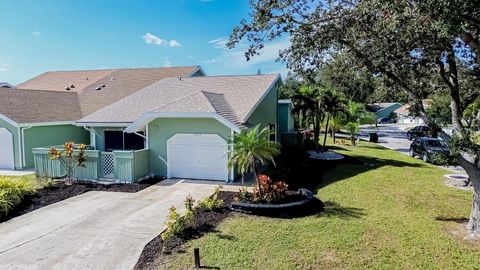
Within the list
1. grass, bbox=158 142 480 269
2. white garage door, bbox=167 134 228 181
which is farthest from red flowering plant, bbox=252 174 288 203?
white garage door, bbox=167 134 228 181

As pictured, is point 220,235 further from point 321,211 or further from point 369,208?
point 369,208

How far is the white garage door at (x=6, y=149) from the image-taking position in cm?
1844

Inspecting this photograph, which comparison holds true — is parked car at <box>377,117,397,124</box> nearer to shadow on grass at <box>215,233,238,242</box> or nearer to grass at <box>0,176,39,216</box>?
shadow on grass at <box>215,233,238,242</box>

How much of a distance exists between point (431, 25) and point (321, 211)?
20.8 ft

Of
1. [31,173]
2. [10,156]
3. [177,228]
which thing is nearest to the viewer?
[177,228]

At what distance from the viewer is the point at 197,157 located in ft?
50.6

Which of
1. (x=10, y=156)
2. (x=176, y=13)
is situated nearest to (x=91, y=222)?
(x=10, y=156)

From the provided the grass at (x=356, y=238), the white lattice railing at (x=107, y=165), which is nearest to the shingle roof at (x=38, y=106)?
the white lattice railing at (x=107, y=165)

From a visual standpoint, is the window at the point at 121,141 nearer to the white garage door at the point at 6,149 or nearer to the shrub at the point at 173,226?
the white garage door at the point at 6,149

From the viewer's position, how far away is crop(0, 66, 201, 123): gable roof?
19.8 metres

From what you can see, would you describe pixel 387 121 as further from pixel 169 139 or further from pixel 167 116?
pixel 167 116

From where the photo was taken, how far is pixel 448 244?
7.91 meters

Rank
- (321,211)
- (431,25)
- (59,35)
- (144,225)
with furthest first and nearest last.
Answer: (59,35) < (321,211) < (144,225) < (431,25)

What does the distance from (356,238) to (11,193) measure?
11.6 meters
